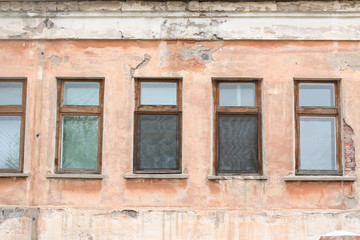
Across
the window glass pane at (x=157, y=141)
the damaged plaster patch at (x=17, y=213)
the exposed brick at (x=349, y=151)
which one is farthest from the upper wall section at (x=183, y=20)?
the damaged plaster patch at (x=17, y=213)

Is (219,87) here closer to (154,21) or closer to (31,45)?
(154,21)

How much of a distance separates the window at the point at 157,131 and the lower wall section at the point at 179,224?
77 centimetres

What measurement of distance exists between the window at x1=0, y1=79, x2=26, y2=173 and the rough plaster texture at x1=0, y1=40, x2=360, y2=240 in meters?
0.20

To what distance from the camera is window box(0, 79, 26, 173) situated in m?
8.77

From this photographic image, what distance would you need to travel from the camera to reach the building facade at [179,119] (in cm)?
839

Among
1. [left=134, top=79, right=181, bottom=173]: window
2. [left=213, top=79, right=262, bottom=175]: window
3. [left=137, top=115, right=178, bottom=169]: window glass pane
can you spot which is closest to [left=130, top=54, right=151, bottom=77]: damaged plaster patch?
[left=134, top=79, right=181, bottom=173]: window

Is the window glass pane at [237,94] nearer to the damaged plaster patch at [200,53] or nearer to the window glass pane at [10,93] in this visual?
the damaged plaster patch at [200,53]

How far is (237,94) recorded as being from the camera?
346 inches

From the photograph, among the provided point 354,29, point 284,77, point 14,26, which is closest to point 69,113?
point 14,26

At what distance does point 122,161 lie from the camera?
28.0ft

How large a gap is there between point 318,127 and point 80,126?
4.00 m

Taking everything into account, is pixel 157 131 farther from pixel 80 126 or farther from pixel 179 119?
pixel 80 126

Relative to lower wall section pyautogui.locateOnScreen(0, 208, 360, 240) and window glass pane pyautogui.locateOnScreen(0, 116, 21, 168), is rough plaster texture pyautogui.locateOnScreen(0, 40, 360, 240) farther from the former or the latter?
window glass pane pyautogui.locateOnScreen(0, 116, 21, 168)

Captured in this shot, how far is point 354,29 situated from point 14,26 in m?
5.77
